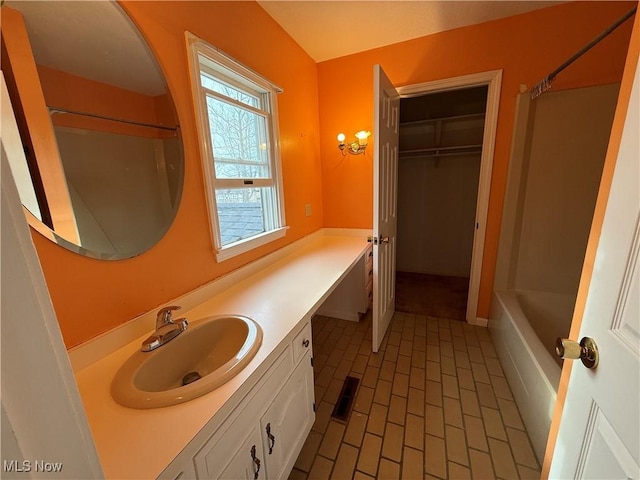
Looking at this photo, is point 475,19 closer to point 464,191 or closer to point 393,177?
point 393,177

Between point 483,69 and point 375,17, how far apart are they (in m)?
0.90

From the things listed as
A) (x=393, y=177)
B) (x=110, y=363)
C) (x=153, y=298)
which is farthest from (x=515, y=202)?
(x=110, y=363)

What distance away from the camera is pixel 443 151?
3.15m

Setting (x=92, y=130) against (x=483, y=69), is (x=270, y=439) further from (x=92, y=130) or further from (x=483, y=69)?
(x=483, y=69)

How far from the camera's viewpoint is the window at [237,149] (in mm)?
1235

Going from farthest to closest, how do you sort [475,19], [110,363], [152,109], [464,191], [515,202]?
[464,191] < [515,202] < [475,19] < [152,109] < [110,363]

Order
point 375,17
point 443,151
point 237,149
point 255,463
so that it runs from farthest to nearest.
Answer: point 443,151 → point 375,17 → point 237,149 → point 255,463

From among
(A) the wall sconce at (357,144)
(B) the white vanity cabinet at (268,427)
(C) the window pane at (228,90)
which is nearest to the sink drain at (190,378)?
(B) the white vanity cabinet at (268,427)

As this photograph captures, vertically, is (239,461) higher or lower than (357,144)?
lower

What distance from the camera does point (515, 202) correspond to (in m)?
1.95

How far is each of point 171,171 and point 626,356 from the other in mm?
1485

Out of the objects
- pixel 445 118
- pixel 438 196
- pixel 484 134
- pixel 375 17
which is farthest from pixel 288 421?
pixel 445 118

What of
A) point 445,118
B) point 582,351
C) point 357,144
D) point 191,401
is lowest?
point 191,401

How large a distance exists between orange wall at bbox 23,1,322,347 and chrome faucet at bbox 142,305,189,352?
0.14 meters
